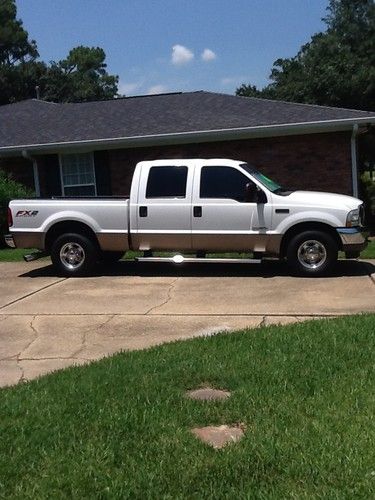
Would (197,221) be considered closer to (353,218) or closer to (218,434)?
(353,218)

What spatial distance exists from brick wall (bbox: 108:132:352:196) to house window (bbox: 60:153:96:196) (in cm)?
223

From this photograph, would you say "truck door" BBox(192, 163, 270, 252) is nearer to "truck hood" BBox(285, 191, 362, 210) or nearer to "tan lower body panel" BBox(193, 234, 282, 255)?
"tan lower body panel" BBox(193, 234, 282, 255)

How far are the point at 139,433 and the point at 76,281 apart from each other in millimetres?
6814

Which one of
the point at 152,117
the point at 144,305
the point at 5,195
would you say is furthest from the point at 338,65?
the point at 144,305

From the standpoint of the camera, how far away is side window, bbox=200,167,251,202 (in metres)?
10.4

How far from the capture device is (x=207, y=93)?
20.2 m

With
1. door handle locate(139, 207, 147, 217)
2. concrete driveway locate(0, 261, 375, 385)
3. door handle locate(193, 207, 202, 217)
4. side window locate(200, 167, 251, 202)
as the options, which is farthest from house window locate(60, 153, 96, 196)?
door handle locate(193, 207, 202, 217)

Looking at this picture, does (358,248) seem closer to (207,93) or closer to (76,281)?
(76,281)

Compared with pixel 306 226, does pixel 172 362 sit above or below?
below

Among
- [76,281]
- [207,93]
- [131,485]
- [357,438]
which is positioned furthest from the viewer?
[207,93]

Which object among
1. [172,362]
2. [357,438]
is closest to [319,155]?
[172,362]

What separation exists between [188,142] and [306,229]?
7253mm

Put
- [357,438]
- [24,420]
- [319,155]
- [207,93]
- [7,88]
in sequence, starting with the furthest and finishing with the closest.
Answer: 1. [7,88]
2. [207,93]
3. [319,155]
4. [24,420]
5. [357,438]

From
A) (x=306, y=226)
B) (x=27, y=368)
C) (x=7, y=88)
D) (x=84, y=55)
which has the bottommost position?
(x=27, y=368)
